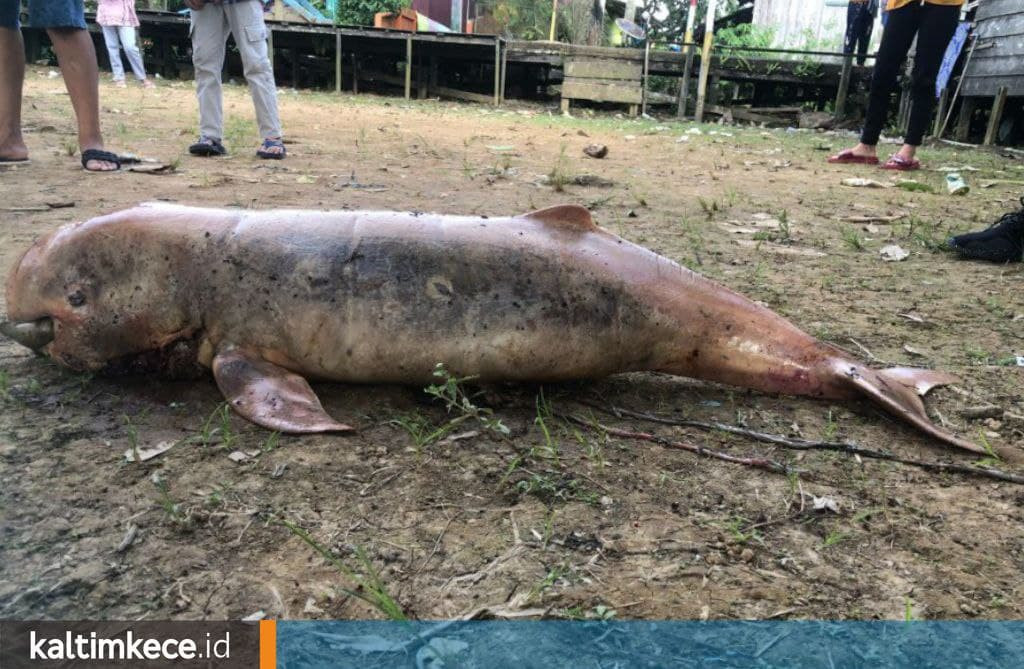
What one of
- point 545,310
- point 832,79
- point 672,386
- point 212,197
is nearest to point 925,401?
point 672,386

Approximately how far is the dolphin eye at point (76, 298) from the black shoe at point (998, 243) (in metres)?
4.12

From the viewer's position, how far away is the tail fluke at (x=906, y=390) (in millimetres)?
2117

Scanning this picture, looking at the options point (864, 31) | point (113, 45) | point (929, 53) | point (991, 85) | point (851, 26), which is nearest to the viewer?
point (929, 53)

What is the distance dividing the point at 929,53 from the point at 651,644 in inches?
291

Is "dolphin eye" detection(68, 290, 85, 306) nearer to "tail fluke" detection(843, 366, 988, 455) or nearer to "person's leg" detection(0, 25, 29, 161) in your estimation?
"tail fluke" detection(843, 366, 988, 455)

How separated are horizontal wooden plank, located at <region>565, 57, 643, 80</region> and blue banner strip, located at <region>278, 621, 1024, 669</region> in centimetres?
1520

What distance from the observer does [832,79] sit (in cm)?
1520

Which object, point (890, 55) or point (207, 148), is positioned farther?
point (890, 55)

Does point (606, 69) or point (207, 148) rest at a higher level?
point (606, 69)

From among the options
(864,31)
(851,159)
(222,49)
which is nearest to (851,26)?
(864,31)

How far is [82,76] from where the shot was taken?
5000 millimetres

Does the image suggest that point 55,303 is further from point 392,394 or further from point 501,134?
point 501,134

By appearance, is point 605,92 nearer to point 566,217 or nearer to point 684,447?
point 566,217

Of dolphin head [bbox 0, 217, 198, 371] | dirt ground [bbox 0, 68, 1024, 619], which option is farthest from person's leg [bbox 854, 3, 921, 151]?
dolphin head [bbox 0, 217, 198, 371]
